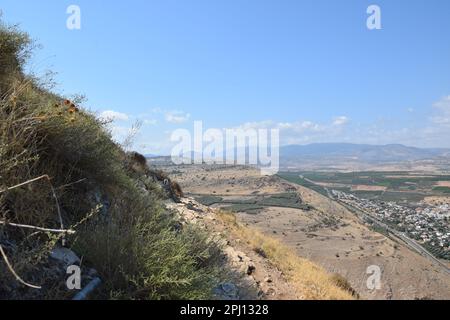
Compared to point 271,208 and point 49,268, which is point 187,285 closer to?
point 49,268

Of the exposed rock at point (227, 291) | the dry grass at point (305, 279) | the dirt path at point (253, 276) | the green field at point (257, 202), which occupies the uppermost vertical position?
the exposed rock at point (227, 291)

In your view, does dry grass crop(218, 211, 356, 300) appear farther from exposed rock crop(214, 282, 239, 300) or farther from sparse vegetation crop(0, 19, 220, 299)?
sparse vegetation crop(0, 19, 220, 299)

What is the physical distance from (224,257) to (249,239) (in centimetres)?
369

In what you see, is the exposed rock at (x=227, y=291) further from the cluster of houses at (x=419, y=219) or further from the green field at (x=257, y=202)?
the green field at (x=257, y=202)

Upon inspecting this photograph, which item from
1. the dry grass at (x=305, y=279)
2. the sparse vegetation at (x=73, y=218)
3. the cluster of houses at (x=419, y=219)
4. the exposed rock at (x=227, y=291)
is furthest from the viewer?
the cluster of houses at (x=419, y=219)

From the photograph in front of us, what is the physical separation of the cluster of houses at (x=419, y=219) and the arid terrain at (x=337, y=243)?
9.24m

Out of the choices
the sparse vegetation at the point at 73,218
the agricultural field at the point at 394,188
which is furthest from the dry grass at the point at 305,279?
the agricultural field at the point at 394,188

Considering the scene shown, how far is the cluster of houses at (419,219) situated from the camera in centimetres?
5559

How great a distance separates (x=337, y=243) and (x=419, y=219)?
37.7 m

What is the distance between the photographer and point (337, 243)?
42.2 meters

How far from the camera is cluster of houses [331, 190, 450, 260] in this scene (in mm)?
55594

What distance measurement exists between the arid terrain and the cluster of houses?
9.24 m

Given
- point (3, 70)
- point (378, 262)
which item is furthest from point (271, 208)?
point (3, 70)

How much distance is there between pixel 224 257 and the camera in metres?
7.65
